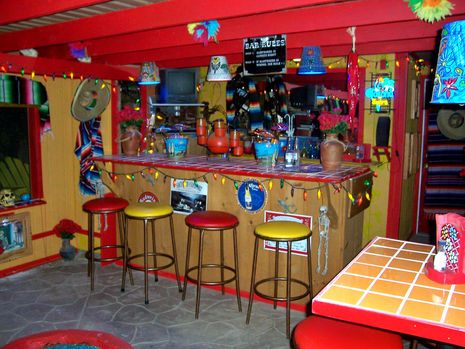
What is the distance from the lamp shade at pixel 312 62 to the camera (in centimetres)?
379

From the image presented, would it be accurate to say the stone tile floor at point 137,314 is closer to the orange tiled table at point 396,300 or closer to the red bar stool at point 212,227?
the red bar stool at point 212,227

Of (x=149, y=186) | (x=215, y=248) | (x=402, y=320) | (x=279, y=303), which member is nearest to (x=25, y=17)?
(x=149, y=186)

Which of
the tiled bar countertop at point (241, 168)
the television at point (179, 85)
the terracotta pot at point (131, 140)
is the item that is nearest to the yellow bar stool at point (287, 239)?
the tiled bar countertop at point (241, 168)

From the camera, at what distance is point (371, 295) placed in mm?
1767

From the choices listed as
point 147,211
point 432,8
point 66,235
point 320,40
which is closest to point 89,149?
point 66,235

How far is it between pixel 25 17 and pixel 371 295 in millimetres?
2443

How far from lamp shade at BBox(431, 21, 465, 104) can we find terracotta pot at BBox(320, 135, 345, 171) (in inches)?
66.9

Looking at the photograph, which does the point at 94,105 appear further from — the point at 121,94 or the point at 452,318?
the point at 452,318

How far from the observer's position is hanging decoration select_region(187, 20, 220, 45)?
3367 mm

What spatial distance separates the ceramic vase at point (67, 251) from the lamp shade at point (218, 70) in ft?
8.06

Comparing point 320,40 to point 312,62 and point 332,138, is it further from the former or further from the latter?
point 332,138

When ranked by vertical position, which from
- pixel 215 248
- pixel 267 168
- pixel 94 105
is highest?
pixel 94 105

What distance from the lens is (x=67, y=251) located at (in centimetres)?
496

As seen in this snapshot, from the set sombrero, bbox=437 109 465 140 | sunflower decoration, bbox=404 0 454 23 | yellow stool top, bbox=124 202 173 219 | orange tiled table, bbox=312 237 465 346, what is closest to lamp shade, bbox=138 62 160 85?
yellow stool top, bbox=124 202 173 219
